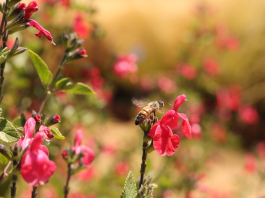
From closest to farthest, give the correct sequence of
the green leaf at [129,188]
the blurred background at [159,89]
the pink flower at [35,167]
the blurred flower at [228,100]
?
the pink flower at [35,167] → the green leaf at [129,188] → the blurred background at [159,89] → the blurred flower at [228,100]

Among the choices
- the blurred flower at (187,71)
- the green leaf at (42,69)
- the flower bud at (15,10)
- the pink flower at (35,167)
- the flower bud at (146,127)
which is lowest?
the pink flower at (35,167)

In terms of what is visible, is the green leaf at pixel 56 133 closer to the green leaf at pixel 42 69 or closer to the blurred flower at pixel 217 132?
the green leaf at pixel 42 69

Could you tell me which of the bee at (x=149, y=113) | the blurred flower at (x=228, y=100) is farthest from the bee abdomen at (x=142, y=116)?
the blurred flower at (x=228, y=100)

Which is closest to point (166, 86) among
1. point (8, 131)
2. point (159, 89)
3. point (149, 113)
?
point (159, 89)

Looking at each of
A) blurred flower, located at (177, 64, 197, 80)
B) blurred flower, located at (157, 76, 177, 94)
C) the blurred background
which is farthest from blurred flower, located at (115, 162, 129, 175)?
blurred flower, located at (177, 64, 197, 80)

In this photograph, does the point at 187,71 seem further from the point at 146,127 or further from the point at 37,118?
the point at 37,118

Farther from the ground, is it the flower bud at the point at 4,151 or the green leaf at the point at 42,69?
the green leaf at the point at 42,69

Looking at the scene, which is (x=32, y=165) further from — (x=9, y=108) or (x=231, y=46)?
(x=231, y=46)
